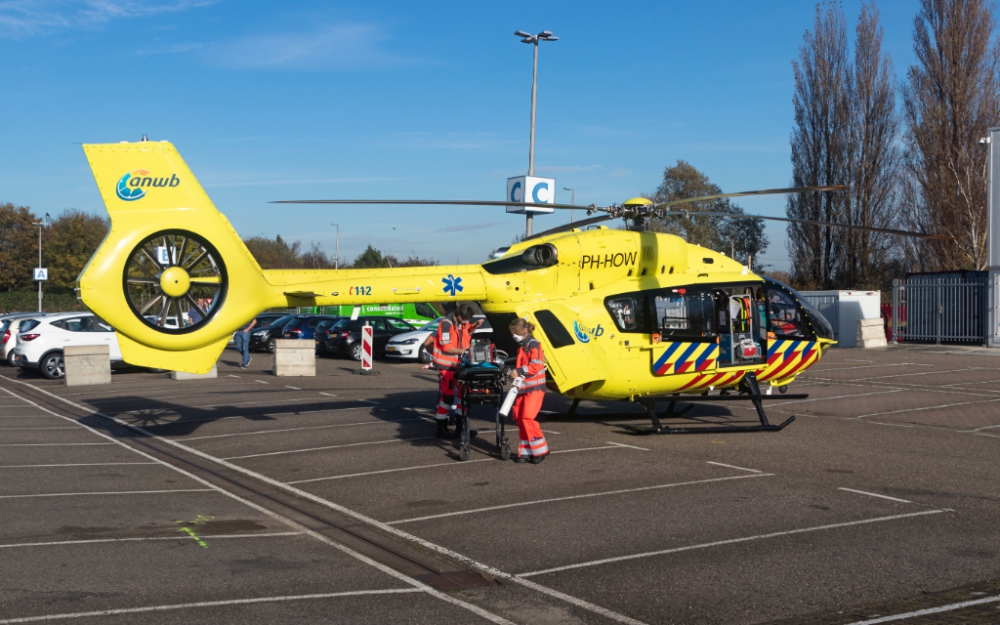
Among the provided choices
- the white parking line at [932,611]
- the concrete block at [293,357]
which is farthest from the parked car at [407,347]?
the white parking line at [932,611]

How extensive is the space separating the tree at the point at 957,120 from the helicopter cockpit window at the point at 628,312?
30536 millimetres

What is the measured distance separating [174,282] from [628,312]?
244 inches

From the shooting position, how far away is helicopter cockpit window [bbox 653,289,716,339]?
12.9 meters

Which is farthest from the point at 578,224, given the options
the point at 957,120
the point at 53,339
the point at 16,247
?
the point at 16,247

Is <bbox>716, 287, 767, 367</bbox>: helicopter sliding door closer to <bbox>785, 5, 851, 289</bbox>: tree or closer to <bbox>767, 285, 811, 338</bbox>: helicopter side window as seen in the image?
<bbox>767, 285, 811, 338</bbox>: helicopter side window

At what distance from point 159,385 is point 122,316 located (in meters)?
10.9

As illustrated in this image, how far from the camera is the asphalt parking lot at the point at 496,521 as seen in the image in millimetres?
5789

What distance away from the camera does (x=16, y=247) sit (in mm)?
73250

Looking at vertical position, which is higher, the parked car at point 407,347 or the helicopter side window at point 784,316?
the helicopter side window at point 784,316

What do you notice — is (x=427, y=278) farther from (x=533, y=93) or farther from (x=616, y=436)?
(x=533, y=93)

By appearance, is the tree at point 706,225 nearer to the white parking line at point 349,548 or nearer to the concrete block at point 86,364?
the concrete block at point 86,364

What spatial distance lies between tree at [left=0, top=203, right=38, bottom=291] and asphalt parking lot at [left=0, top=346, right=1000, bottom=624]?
64.9m

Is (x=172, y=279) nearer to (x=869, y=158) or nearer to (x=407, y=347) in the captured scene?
(x=407, y=347)

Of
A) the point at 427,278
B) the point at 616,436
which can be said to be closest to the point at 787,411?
the point at 616,436
